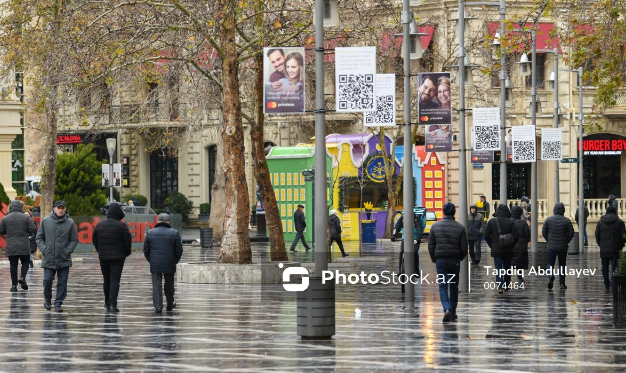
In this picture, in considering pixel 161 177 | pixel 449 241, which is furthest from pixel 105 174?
pixel 449 241

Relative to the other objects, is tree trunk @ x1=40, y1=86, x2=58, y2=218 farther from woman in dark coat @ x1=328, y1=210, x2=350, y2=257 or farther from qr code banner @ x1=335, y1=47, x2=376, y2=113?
qr code banner @ x1=335, y1=47, x2=376, y2=113

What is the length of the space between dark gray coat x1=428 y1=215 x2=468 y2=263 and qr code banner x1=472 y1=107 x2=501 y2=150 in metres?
9.42

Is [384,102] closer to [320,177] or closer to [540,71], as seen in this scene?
[320,177]

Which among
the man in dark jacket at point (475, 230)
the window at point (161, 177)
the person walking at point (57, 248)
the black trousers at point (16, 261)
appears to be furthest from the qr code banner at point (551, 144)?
the window at point (161, 177)

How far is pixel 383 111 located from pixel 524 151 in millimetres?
10261

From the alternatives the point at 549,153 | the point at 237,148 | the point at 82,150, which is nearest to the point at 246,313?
the point at 237,148

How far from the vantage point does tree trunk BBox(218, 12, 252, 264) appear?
27.6 metres

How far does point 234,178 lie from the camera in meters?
27.9

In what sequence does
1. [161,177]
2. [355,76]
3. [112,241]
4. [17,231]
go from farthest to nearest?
[161,177] → [17,231] → [112,241] → [355,76]

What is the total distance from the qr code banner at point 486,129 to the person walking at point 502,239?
12.1ft

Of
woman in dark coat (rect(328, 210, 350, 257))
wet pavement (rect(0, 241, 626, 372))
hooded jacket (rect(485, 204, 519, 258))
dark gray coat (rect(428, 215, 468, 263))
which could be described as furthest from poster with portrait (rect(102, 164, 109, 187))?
dark gray coat (rect(428, 215, 468, 263))

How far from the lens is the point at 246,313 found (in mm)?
20281

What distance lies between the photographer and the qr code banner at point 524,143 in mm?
32438

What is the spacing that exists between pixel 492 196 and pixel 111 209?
3336 cm
